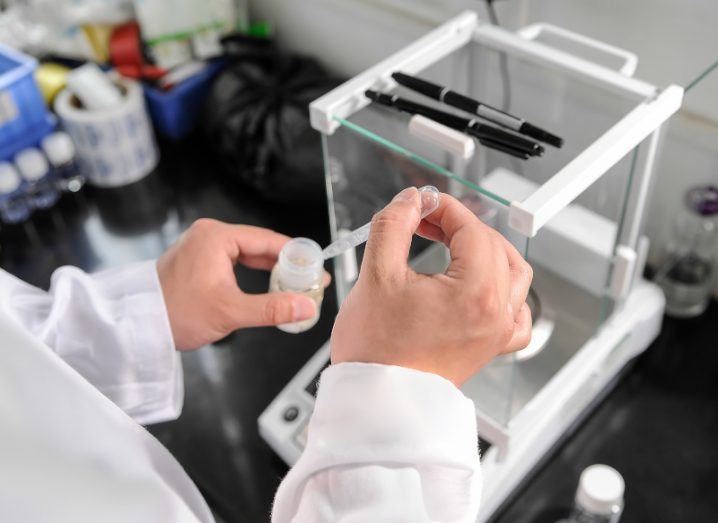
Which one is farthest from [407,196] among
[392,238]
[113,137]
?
[113,137]

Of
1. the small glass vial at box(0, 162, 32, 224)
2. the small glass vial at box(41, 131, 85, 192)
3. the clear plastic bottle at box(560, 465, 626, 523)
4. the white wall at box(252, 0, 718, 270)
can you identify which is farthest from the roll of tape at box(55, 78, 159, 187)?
the clear plastic bottle at box(560, 465, 626, 523)

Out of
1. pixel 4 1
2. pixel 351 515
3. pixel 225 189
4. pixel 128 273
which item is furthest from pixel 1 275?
pixel 4 1

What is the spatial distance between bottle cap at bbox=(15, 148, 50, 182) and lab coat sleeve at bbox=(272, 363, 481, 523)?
89 centimetres

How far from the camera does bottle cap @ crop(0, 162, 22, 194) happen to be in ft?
3.84

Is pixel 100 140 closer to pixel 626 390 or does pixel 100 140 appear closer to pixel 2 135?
pixel 2 135

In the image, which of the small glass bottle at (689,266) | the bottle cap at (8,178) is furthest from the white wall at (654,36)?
the bottle cap at (8,178)

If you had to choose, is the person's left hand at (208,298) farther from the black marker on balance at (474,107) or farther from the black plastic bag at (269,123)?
the black plastic bag at (269,123)

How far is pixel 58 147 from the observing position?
122 centimetres

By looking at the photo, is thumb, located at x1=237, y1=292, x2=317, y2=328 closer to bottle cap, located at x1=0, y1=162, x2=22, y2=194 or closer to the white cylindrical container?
the white cylindrical container

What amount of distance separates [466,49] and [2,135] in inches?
31.5

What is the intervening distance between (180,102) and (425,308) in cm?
98

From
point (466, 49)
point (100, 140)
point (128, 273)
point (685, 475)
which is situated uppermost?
point (466, 49)

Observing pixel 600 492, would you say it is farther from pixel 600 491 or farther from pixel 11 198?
pixel 11 198

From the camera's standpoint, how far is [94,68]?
Answer: 4.11 feet
